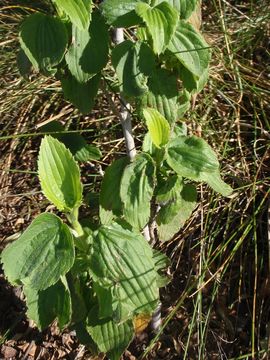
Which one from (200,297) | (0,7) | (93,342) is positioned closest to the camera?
(93,342)

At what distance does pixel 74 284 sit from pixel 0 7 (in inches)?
53.3

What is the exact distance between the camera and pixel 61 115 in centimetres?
216

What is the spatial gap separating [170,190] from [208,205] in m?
0.53

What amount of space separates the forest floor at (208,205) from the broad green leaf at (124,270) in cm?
28

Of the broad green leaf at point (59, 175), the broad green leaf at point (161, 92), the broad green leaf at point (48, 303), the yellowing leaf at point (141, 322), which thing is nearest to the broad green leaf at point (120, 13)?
the broad green leaf at point (161, 92)

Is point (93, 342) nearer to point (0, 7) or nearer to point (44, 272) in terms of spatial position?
point (44, 272)

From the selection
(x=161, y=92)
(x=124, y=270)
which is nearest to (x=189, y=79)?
(x=161, y=92)

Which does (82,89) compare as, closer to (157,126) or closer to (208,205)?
(157,126)

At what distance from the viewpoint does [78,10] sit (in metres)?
1.12

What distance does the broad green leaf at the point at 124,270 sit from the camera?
1.27 meters

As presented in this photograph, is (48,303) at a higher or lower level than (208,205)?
higher

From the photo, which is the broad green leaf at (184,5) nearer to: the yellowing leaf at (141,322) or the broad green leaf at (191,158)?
the broad green leaf at (191,158)

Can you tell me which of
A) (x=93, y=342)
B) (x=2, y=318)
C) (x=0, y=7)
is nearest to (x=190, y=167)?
(x=93, y=342)

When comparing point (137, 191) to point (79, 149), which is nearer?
point (137, 191)
